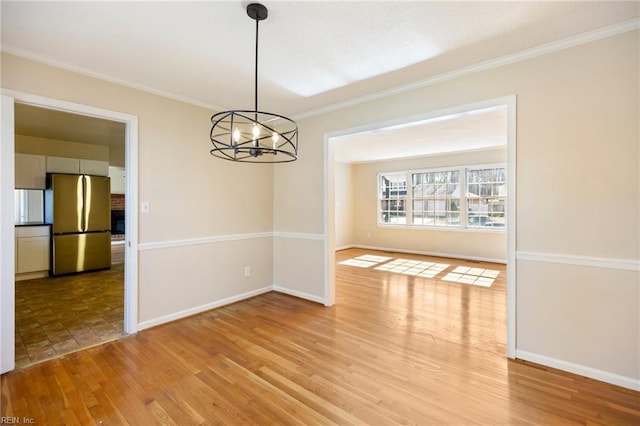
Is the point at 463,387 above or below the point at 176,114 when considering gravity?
below

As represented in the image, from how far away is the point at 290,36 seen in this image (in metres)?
2.19

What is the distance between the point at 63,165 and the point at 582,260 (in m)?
7.92

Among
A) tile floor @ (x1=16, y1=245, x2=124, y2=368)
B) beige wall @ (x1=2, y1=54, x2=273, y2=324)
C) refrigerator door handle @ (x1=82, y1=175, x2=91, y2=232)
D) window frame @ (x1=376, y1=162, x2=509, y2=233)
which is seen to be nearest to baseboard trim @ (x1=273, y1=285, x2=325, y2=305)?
beige wall @ (x1=2, y1=54, x2=273, y2=324)

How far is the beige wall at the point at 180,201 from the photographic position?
2.80m

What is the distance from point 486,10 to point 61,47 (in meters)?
3.20

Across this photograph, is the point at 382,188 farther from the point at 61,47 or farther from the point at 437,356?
the point at 61,47

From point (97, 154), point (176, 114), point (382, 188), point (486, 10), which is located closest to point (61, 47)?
point (176, 114)

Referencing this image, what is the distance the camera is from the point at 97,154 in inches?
240

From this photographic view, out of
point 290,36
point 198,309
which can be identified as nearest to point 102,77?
point 290,36

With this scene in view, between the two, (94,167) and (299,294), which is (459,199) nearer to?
(299,294)

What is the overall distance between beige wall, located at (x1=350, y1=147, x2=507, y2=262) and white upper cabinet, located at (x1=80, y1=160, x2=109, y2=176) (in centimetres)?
623

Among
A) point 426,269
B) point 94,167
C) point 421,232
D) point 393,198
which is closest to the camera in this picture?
point 426,269

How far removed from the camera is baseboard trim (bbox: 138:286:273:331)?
10.5 ft

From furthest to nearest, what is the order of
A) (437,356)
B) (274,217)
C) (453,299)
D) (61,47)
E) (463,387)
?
(274,217), (453,299), (437,356), (61,47), (463,387)
